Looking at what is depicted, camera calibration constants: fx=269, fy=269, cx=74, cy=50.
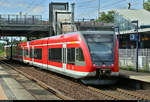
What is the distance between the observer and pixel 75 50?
548 inches

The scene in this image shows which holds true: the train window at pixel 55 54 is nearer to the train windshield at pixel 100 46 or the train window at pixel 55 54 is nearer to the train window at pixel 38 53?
the train window at pixel 38 53

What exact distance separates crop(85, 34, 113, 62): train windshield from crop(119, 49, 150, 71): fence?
21.5ft

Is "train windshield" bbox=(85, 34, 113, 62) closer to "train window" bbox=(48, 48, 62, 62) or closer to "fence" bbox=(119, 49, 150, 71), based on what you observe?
"train window" bbox=(48, 48, 62, 62)

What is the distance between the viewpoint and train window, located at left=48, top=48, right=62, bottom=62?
16917mm

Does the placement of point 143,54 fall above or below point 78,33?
below

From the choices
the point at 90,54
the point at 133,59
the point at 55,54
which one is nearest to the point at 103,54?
the point at 90,54

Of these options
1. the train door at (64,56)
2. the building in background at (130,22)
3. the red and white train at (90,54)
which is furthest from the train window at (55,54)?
the building in background at (130,22)

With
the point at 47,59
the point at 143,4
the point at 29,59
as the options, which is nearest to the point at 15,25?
the point at 29,59

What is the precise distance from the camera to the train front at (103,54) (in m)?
12.7

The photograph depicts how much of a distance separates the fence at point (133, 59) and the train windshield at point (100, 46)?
6555 mm

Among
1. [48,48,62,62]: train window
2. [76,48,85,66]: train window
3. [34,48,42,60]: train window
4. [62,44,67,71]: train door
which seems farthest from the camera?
[34,48,42,60]: train window

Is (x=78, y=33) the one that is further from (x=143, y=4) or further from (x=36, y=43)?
(x=143, y=4)

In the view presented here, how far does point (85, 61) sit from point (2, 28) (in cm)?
2915

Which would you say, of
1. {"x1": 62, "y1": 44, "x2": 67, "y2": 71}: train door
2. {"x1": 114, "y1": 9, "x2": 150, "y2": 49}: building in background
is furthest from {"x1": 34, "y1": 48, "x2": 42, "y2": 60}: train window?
{"x1": 114, "y1": 9, "x2": 150, "y2": 49}: building in background
